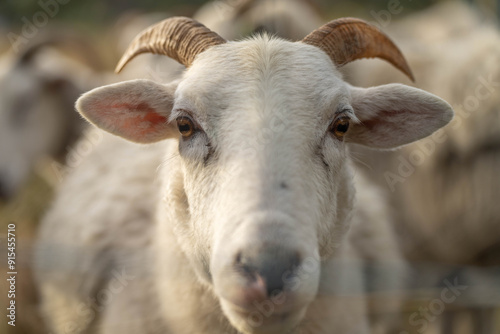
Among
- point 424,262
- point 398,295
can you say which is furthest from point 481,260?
point 398,295

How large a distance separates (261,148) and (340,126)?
1.74 feet

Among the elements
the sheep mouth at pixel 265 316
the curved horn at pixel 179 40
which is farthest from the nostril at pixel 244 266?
the curved horn at pixel 179 40

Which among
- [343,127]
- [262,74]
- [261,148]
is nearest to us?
[261,148]

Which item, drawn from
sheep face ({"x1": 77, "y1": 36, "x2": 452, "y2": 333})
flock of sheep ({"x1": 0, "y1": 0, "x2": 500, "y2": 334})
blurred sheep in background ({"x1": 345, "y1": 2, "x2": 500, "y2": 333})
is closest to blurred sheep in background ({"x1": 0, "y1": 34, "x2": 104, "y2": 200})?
flock of sheep ({"x1": 0, "y1": 0, "x2": 500, "y2": 334})

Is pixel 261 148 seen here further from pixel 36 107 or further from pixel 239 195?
pixel 36 107

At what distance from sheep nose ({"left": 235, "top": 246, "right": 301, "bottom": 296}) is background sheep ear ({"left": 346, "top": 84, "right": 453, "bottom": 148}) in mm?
1169

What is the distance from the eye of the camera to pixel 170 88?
9.59 ft

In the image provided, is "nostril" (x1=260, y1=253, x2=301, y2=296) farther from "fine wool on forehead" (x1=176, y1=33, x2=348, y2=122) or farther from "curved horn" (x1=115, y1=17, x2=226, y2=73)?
"curved horn" (x1=115, y1=17, x2=226, y2=73)

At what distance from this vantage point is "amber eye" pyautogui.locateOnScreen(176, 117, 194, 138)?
2.67m

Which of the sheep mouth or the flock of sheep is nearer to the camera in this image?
the sheep mouth

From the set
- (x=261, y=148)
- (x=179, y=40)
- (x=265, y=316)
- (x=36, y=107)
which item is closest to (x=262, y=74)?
(x=261, y=148)

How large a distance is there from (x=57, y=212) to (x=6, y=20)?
10333 millimetres

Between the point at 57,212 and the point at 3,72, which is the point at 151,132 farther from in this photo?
the point at 3,72

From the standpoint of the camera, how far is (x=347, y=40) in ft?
9.70
